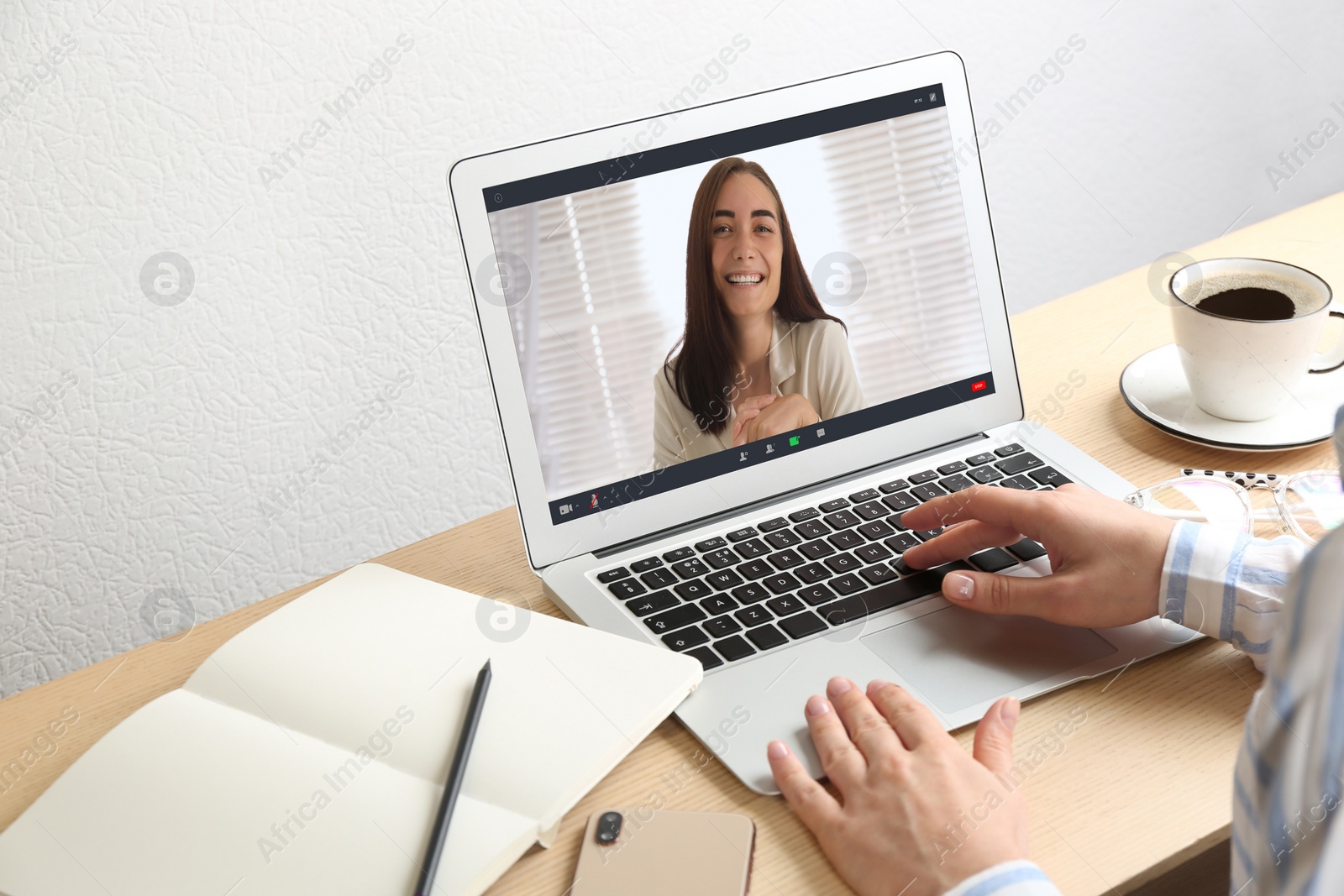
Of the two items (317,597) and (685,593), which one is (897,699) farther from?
(317,597)

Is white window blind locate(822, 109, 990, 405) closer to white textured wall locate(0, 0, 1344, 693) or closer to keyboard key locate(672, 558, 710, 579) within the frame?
keyboard key locate(672, 558, 710, 579)

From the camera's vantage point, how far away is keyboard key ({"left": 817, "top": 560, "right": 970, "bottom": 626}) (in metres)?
0.73

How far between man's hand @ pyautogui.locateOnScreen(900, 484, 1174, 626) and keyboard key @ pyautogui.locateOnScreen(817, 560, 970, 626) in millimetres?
11

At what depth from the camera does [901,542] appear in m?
0.80

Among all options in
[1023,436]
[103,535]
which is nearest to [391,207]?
[103,535]

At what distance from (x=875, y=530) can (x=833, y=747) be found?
9.2 inches

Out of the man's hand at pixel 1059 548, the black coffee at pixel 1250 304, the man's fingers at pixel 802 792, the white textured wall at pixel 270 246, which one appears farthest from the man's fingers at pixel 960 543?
the white textured wall at pixel 270 246

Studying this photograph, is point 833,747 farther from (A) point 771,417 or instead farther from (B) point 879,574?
(A) point 771,417

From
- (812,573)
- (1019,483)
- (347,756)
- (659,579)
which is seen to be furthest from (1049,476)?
(347,756)

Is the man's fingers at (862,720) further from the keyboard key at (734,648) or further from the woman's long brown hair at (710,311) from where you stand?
the woman's long brown hair at (710,311)

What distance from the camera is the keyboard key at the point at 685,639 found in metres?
0.71

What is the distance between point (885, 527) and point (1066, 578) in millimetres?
152

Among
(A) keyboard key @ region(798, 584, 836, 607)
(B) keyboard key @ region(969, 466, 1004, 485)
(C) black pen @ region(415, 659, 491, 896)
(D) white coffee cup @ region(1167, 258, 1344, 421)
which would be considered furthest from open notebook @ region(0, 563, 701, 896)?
(D) white coffee cup @ region(1167, 258, 1344, 421)

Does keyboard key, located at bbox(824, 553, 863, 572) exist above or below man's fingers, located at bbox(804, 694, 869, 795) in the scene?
above
